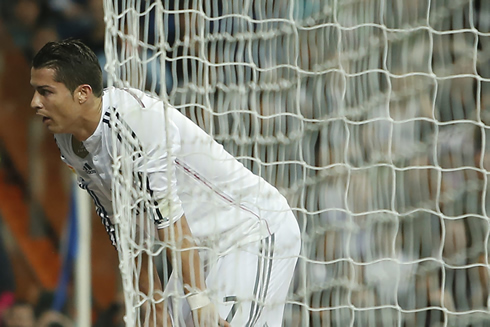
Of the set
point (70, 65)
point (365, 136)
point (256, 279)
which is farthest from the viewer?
point (365, 136)

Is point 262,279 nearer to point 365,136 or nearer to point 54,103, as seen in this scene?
point 365,136

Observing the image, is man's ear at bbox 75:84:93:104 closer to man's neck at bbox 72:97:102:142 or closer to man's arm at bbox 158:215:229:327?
man's neck at bbox 72:97:102:142

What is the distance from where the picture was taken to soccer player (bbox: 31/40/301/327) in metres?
1.83

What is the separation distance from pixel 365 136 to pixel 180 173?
0.57 m

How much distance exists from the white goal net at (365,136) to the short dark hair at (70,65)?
4.6 inches

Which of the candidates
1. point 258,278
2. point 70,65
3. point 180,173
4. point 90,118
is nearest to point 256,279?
point 258,278

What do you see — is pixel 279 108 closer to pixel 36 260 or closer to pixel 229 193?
pixel 229 193

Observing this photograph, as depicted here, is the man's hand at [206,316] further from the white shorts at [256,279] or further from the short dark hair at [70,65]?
the short dark hair at [70,65]

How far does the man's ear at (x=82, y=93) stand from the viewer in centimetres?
190

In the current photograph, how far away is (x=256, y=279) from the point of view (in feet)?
6.61

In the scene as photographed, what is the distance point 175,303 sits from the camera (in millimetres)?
1755

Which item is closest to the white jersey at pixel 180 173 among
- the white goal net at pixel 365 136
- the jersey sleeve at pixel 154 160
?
the jersey sleeve at pixel 154 160

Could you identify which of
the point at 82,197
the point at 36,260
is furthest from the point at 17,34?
the point at 36,260

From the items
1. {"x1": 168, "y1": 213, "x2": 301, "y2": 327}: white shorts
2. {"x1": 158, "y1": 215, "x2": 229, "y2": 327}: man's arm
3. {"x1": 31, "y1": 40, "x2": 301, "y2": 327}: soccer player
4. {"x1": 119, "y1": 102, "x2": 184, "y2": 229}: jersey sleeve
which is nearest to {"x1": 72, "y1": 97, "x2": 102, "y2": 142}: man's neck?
{"x1": 31, "y1": 40, "x2": 301, "y2": 327}: soccer player
